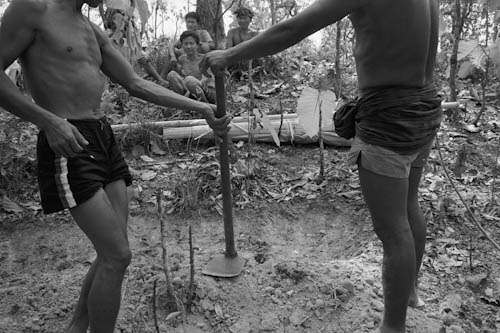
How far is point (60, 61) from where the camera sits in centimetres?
194

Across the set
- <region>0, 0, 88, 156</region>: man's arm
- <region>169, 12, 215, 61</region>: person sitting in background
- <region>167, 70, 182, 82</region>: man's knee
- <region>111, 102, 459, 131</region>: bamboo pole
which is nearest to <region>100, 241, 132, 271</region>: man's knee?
<region>0, 0, 88, 156</region>: man's arm

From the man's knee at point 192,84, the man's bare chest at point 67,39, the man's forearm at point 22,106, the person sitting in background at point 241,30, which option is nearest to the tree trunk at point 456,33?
the man's knee at point 192,84

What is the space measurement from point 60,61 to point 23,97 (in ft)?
0.75

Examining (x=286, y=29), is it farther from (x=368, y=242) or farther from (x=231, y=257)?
(x=368, y=242)

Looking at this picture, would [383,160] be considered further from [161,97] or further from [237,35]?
[237,35]

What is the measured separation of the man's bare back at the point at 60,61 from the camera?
1890 millimetres

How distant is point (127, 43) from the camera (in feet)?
11.1

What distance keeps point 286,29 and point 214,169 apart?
7.44 feet

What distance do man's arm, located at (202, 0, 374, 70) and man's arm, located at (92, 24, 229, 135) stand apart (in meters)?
0.34

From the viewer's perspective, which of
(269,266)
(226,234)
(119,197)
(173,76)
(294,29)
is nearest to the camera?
(294,29)

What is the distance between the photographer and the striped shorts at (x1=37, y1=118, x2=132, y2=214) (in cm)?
190

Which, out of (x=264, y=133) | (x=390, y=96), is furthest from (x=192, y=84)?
(x=390, y=96)

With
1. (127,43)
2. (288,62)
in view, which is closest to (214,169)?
(127,43)

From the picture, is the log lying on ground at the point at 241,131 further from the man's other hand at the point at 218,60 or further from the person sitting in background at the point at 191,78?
the man's other hand at the point at 218,60
